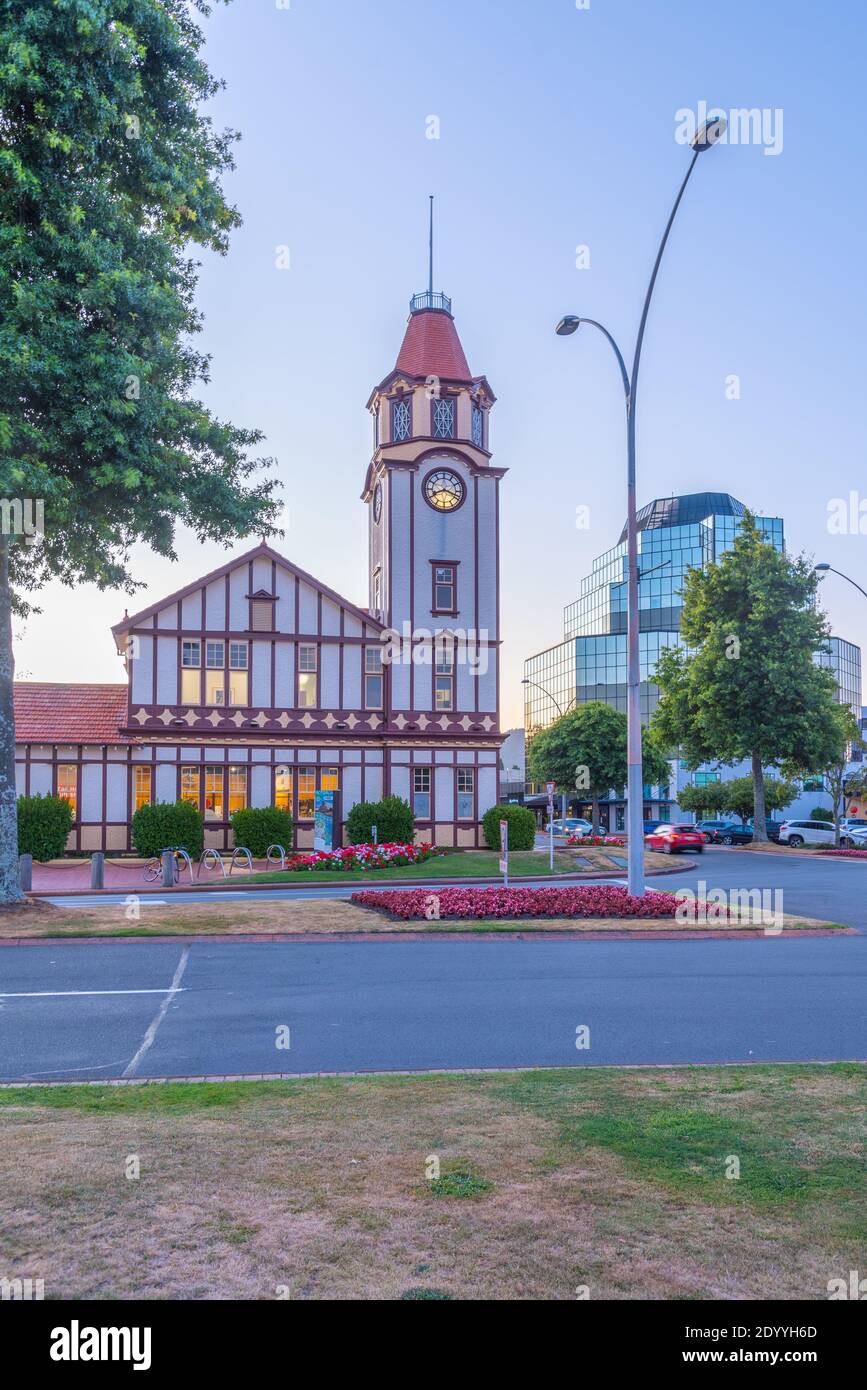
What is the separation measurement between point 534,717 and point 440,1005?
388ft

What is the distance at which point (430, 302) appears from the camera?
43.2 meters

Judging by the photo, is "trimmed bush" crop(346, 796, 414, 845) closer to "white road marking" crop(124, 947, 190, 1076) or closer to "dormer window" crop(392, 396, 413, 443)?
"dormer window" crop(392, 396, 413, 443)

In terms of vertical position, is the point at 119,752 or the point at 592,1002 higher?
the point at 119,752

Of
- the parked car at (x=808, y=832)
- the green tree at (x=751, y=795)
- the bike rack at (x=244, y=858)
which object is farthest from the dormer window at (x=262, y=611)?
the green tree at (x=751, y=795)

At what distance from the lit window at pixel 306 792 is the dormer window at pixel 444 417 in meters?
14.1

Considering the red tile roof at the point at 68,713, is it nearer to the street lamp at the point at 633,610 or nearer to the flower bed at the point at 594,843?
the flower bed at the point at 594,843

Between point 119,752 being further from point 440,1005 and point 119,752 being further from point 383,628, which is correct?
point 440,1005

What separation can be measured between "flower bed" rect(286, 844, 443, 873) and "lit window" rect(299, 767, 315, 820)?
5.38 m

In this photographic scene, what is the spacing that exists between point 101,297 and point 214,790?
23.3 m

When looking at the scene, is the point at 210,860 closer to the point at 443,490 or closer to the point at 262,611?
the point at 262,611

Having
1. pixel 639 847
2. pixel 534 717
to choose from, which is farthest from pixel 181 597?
pixel 534 717

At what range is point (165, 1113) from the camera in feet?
20.4

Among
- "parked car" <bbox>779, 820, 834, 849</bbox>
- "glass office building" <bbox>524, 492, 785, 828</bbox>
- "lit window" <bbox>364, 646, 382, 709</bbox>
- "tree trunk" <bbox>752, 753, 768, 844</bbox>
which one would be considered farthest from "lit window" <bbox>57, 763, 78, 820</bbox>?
"glass office building" <bbox>524, 492, 785, 828</bbox>

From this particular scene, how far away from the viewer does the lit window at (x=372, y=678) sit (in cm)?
→ 3912
